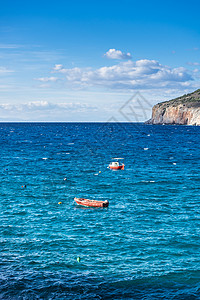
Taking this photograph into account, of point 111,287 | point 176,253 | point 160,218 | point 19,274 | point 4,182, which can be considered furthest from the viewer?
point 4,182

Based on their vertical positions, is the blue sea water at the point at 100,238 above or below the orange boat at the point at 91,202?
below

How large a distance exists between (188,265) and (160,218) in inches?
475

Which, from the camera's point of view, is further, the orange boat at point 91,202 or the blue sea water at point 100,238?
the orange boat at point 91,202

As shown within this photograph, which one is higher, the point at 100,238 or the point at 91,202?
the point at 91,202

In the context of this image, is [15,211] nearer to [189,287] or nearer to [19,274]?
[19,274]

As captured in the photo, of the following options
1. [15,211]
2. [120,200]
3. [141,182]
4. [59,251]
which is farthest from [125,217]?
[141,182]

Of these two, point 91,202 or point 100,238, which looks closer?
point 100,238

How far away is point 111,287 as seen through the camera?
26.1 metres

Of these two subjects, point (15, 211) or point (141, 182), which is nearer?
point (15, 211)

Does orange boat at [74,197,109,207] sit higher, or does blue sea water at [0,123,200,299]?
orange boat at [74,197,109,207]

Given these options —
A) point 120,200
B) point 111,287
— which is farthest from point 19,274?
point 120,200

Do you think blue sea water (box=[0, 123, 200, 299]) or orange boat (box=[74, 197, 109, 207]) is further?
orange boat (box=[74, 197, 109, 207])

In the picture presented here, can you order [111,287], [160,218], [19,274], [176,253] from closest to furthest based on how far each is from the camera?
[111,287] → [19,274] → [176,253] → [160,218]

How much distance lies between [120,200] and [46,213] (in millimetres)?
12234
